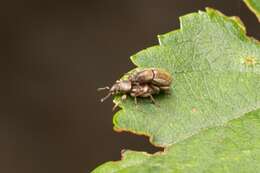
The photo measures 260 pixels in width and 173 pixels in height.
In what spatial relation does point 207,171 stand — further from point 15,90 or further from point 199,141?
point 15,90

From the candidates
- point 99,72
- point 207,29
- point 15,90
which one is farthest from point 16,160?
point 207,29

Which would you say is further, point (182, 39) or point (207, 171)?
point (182, 39)

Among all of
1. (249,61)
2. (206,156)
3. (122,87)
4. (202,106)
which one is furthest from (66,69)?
(206,156)

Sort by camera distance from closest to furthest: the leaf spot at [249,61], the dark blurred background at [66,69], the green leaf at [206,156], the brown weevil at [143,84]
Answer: the green leaf at [206,156]
the brown weevil at [143,84]
the leaf spot at [249,61]
the dark blurred background at [66,69]

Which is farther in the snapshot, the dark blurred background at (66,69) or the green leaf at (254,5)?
the dark blurred background at (66,69)

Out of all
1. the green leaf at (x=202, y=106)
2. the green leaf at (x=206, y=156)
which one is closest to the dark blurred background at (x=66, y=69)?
the green leaf at (x=202, y=106)

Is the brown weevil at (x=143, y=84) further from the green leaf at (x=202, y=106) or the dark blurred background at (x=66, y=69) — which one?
the dark blurred background at (x=66, y=69)
